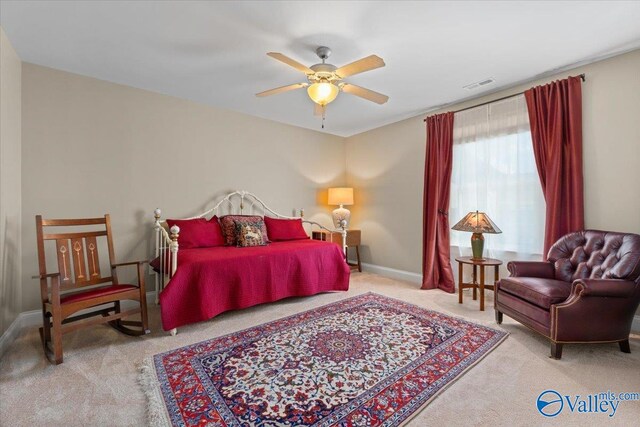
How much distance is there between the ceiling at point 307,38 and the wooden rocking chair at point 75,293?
4.93ft

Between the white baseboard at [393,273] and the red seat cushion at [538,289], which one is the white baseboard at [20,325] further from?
the white baseboard at [393,273]

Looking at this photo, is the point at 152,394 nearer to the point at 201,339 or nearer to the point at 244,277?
the point at 201,339

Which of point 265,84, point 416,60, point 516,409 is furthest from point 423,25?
point 516,409

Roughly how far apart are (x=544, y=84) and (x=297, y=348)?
11.8ft

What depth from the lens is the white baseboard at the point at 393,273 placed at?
169 inches

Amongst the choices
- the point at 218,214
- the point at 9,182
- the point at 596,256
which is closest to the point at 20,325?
the point at 9,182

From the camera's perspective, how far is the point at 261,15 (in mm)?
2076

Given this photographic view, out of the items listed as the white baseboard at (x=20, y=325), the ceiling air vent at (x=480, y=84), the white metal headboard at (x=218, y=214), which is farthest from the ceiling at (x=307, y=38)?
the white baseboard at (x=20, y=325)

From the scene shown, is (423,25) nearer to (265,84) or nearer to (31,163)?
(265,84)

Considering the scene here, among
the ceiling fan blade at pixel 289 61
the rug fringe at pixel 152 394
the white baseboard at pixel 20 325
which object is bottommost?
the rug fringe at pixel 152 394

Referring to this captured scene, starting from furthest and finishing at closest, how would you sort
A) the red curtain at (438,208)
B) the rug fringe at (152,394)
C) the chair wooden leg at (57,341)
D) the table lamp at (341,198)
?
1. the table lamp at (341,198)
2. the red curtain at (438,208)
3. the chair wooden leg at (57,341)
4. the rug fringe at (152,394)

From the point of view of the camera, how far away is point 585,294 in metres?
2.02

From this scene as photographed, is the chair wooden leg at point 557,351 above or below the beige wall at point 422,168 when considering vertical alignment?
below

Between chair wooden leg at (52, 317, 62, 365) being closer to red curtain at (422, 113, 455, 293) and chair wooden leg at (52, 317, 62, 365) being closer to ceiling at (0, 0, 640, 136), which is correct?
ceiling at (0, 0, 640, 136)
